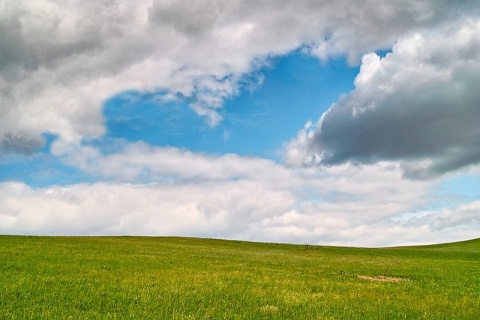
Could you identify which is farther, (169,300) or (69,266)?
(69,266)

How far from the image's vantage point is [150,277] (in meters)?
21.5

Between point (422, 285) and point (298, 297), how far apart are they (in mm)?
12021

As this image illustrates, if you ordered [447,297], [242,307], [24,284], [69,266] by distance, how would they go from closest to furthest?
[242,307] → [24,284] → [447,297] → [69,266]

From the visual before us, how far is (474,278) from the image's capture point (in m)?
31.1

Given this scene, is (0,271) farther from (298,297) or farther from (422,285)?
(422,285)

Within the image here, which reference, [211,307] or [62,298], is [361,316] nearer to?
[211,307]

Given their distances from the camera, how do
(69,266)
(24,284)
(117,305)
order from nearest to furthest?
(117,305) → (24,284) → (69,266)

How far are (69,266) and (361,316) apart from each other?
59.9 ft

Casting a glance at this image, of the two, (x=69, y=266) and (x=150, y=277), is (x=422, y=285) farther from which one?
(x=69, y=266)

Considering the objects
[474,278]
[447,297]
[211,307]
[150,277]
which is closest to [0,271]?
[150,277]

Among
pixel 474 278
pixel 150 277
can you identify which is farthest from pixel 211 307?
pixel 474 278

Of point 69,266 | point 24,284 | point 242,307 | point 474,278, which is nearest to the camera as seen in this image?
point 242,307

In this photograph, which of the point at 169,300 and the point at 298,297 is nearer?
the point at 169,300

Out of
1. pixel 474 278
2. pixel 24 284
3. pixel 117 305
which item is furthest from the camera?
pixel 474 278
